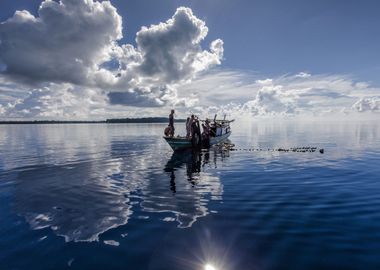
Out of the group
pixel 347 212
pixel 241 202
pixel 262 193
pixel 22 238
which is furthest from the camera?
pixel 262 193

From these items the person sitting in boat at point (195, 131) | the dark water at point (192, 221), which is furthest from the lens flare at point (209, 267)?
the person sitting in boat at point (195, 131)

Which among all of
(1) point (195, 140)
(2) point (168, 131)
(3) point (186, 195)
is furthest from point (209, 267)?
(2) point (168, 131)

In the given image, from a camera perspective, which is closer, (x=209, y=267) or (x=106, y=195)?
(x=209, y=267)

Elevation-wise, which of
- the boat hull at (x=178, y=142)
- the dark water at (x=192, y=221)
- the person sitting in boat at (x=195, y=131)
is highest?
the person sitting in boat at (x=195, y=131)

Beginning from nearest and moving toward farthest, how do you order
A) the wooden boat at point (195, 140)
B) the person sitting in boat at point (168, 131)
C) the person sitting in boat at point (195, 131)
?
the wooden boat at point (195, 140) → the person sitting in boat at point (195, 131) → the person sitting in boat at point (168, 131)

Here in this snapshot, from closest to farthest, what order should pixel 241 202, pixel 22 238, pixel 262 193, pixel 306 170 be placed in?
pixel 22 238, pixel 241 202, pixel 262 193, pixel 306 170

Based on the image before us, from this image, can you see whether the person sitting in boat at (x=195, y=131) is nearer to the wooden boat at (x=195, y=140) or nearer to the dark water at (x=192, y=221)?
the wooden boat at (x=195, y=140)

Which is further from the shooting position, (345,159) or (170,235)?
(345,159)

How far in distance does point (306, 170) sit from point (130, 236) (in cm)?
1810

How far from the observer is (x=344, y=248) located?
29.3ft

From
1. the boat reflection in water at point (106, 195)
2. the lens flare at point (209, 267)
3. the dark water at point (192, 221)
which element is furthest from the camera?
the boat reflection in water at point (106, 195)

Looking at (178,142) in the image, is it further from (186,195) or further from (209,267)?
(209,267)

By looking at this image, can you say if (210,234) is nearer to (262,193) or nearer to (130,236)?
(130,236)

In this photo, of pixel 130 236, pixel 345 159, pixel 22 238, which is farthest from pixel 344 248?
pixel 345 159
